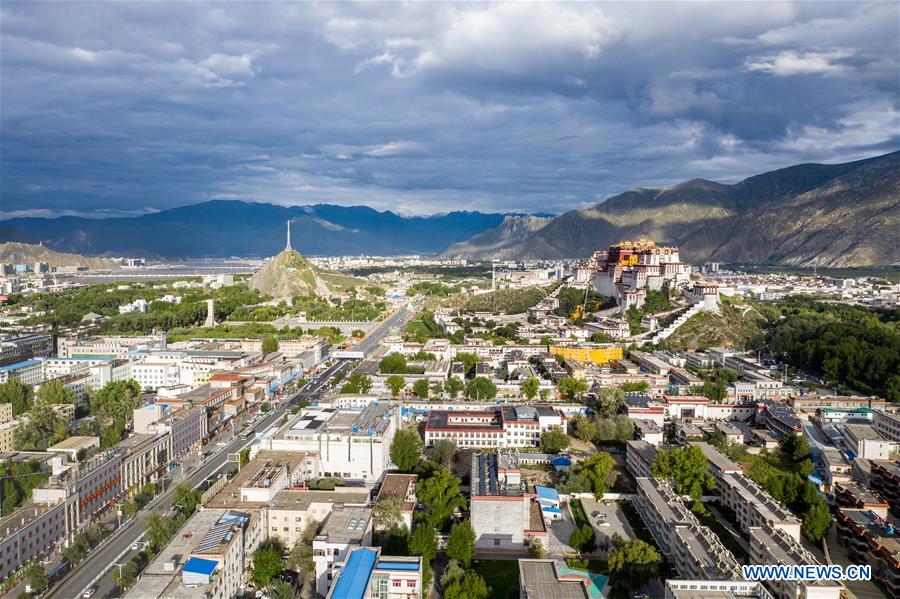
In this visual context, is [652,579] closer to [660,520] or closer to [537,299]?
[660,520]

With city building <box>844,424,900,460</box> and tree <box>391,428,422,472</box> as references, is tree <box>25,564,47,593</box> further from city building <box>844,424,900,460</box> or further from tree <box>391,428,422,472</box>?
city building <box>844,424,900,460</box>

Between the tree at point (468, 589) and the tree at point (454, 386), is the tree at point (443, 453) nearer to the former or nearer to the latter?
the tree at point (468, 589)

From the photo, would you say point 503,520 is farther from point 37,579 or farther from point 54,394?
point 54,394

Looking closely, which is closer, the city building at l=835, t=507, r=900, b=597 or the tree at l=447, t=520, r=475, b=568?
the city building at l=835, t=507, r=900, b=597

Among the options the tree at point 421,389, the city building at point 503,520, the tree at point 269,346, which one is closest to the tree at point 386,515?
the city building at point 503,520

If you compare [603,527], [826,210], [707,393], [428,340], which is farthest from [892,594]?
[826,210]

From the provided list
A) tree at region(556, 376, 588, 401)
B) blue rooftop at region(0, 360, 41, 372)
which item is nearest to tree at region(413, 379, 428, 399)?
tree at region(556, 376, 588, 401)
